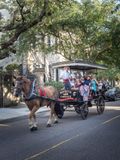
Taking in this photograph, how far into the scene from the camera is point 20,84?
16.4 metres

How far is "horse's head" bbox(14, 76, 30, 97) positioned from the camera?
1633 cm

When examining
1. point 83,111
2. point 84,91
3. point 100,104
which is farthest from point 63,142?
point 100,104

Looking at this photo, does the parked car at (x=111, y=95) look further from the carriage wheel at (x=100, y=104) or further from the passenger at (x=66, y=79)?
the passenger at (x=66, y=79)

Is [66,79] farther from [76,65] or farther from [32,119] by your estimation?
[32,119]

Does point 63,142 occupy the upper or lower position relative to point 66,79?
lower

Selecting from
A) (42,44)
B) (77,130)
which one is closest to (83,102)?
(77,130)

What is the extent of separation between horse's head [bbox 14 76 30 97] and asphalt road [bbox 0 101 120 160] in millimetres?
1444

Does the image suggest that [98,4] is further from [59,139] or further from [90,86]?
[59,139]

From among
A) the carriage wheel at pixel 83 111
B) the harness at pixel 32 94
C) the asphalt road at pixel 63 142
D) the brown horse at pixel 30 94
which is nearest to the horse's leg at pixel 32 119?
the brown horse at pixel 30 94

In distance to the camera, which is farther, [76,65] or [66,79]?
[76,65]

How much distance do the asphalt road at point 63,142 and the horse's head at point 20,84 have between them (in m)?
1.44

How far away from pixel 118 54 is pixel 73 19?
12308mm

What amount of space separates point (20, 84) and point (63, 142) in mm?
3940

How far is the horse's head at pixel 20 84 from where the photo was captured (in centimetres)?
1633
